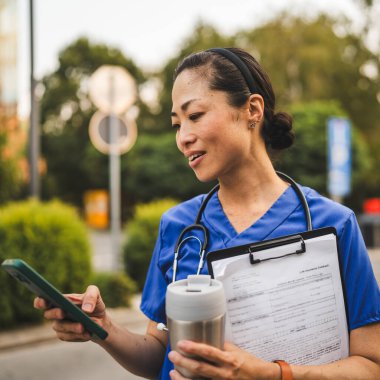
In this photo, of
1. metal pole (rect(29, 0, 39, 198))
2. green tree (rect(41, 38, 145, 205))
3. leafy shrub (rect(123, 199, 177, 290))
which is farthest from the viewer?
green tree (rect(41, 38, 145, 205))

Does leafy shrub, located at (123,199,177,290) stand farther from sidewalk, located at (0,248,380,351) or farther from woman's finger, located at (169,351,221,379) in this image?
woman's finger, located at (169,351,221,379)

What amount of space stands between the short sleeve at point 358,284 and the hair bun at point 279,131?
1.33 feet

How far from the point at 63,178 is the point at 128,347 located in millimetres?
28294

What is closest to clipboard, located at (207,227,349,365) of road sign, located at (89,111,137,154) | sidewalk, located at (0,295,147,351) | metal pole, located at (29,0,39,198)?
sidewalk, located at (0,295,147,351)

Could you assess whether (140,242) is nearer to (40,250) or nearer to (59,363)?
(40,250)

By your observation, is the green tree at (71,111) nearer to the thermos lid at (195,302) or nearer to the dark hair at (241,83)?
the dark hair at (241,83)

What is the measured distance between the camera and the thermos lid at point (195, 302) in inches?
33.5

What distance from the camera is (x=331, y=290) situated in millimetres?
1196

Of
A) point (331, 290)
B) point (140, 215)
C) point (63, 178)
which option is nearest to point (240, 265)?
point (331, 290)

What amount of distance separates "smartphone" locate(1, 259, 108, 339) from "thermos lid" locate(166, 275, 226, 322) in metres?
0.28

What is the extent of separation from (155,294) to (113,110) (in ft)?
16.7

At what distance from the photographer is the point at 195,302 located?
2.79 feet

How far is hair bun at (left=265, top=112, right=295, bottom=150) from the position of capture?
1.50 metres

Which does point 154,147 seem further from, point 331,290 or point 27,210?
point 331,290
